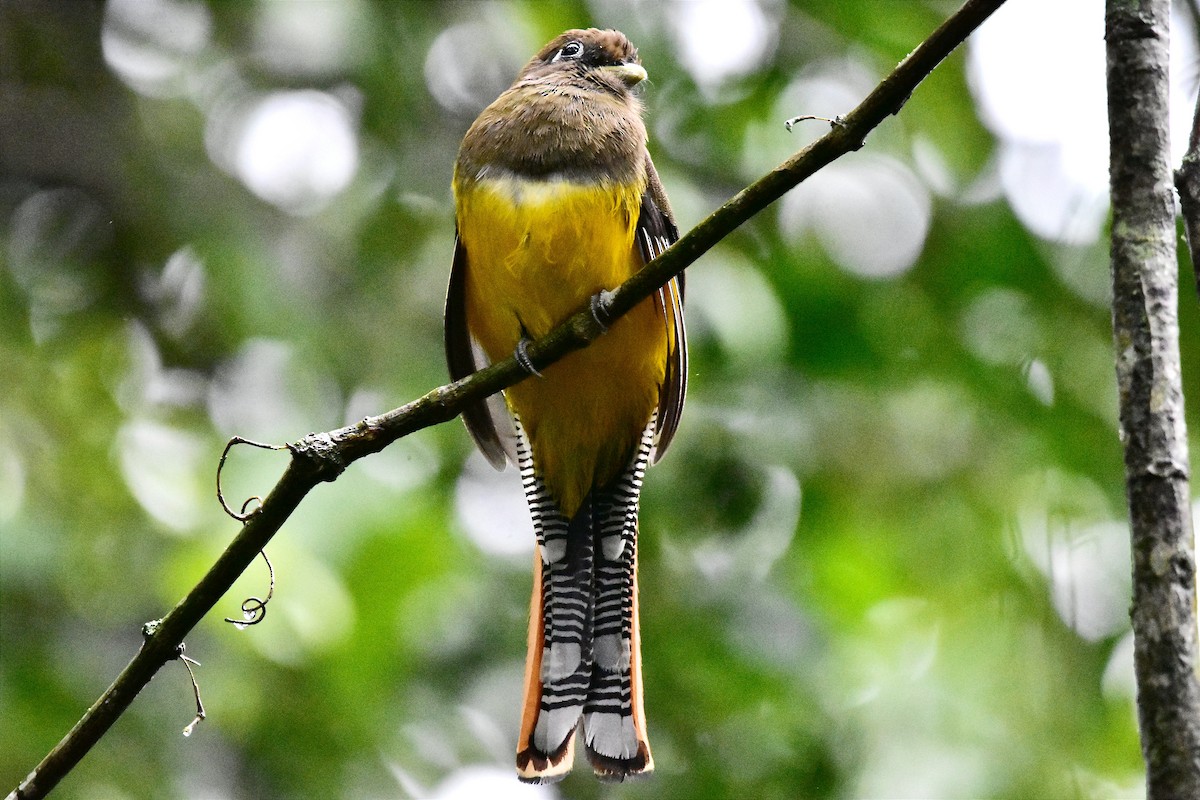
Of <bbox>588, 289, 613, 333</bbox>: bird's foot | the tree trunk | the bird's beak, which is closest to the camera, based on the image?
the tree trunk

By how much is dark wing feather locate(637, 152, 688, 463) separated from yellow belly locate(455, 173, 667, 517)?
0.09 ft

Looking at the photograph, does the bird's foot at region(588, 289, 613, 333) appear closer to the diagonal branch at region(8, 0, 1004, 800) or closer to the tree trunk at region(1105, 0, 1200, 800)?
the diagonal branch at region(8, 0, 1004, 800)

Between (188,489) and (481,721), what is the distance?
1.89 m

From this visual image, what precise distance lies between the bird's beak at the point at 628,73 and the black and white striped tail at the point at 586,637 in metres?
0.93

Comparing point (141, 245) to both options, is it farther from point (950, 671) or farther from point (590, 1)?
point (950, 671)

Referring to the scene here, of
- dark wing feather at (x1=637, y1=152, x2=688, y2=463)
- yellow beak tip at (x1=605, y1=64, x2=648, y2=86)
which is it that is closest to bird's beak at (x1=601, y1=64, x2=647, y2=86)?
yellow beak tip at (x1=605, y1=64, x2=648, y2=86)

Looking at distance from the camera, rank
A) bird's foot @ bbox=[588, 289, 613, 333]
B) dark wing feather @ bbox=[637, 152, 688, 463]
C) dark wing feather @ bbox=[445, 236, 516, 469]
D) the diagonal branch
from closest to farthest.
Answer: the diagonal branch < bird's foot @ bbox=[588, 289, 613, 333] < dark wing feather @ bbox=[637, 152, 688, 463] < dark wing feather @ bbox=[445, 236, 516, 469]

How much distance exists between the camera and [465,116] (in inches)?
243

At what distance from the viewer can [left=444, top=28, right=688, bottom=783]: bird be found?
296cm

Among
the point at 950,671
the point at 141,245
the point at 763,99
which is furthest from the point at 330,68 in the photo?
the point at 950,671

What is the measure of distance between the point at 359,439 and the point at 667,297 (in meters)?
1.26

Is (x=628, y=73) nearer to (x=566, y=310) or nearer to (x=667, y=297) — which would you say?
(x=667, y=297)

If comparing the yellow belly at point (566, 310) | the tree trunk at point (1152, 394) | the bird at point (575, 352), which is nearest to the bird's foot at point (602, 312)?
the bird at point (575, 352)

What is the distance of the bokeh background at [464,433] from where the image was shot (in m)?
3.81
